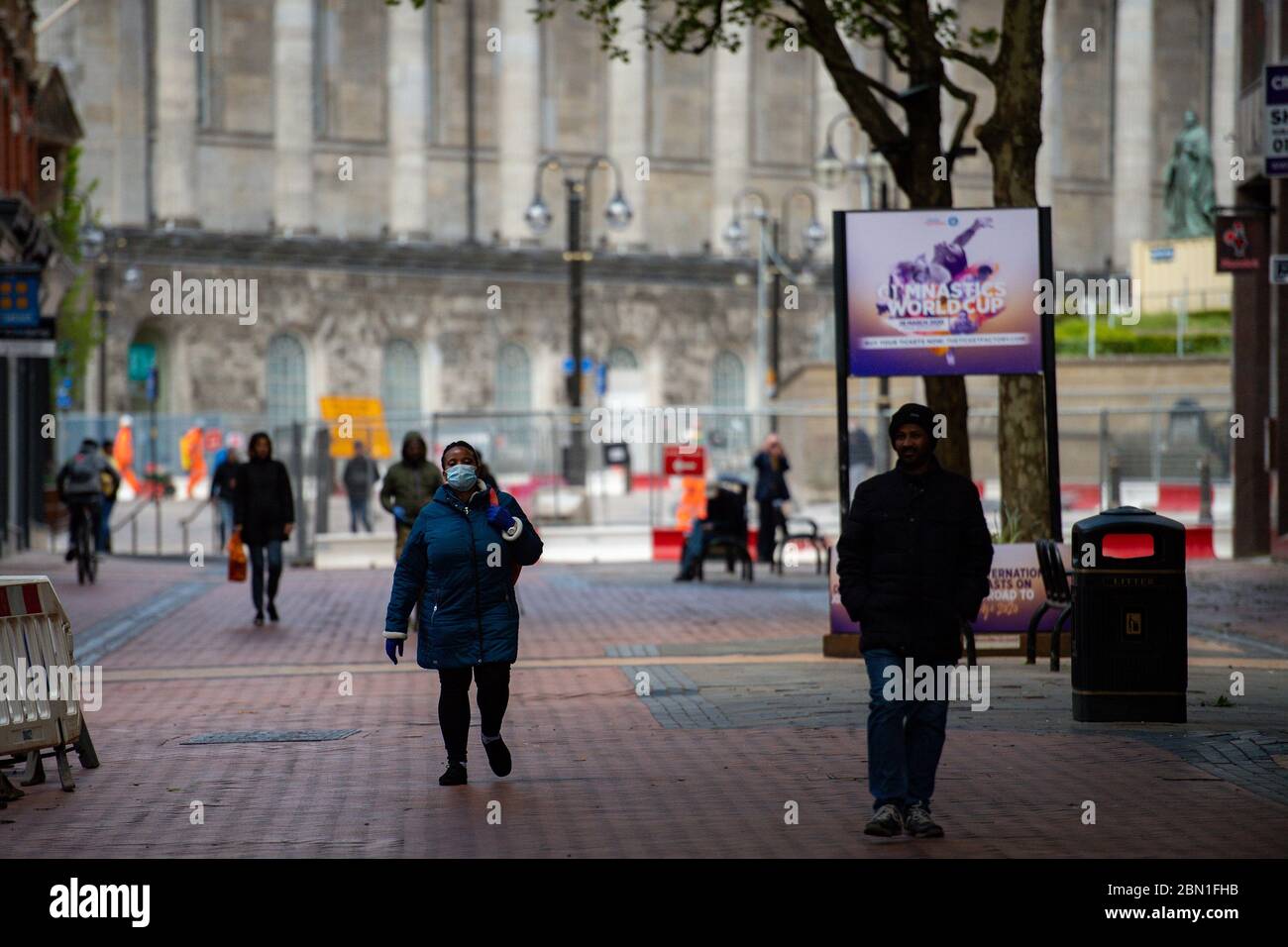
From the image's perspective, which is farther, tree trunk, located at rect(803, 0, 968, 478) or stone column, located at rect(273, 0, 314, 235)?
stone column, located at rect(273, 0, 314, 235)

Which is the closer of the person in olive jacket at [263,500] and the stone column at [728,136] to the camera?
the person in olive jacket at [263,500]

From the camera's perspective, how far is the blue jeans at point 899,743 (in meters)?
9.28

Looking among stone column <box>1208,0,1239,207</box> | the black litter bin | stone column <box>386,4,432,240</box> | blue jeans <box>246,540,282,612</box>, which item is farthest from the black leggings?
stone column <box>1208,0,1239,207</box>

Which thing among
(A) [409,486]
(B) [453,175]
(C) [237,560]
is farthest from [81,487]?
(B) [453,175]

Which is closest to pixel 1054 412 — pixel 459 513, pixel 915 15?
pixel 915 15

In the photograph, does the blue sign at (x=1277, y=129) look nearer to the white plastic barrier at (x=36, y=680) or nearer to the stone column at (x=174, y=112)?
the white plastic barrier at (x=36, y=680)

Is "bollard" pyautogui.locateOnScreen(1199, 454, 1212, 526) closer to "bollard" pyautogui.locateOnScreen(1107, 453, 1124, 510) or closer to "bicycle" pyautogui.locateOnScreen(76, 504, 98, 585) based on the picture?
"bollard" pyautogui.locateOnScreen(1107, 453, 1124, 510)

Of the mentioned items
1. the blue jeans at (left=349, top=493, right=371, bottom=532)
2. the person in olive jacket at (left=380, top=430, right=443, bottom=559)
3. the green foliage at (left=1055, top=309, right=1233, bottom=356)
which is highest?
the green foliage at (left=1055, top=309, right=1233, bottom=356)

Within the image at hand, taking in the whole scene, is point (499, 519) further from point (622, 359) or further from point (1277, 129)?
point (622, 359)

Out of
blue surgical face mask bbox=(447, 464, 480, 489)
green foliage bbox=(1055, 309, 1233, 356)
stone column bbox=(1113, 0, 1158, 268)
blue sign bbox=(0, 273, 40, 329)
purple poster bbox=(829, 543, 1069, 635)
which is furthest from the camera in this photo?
stone column bbox=(1113, 0, 1158, 268)

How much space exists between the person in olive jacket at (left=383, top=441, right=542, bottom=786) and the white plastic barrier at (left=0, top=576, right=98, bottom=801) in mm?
1962

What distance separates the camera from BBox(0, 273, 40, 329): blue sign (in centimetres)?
2634

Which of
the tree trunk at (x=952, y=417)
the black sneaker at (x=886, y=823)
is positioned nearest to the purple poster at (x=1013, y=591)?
the tree trunk at (x=952, y=417)

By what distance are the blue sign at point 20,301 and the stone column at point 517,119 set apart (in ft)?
173
